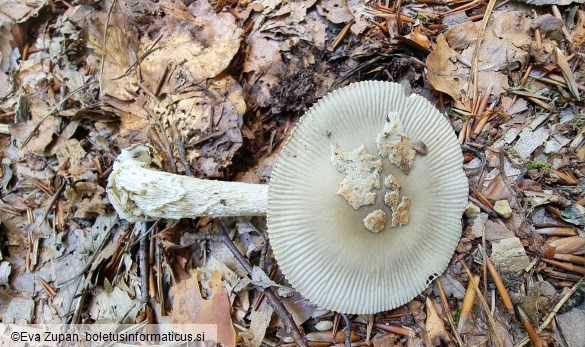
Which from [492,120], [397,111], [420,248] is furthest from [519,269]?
[397,111]

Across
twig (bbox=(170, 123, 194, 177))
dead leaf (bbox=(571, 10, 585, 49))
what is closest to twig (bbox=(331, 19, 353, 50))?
twig (bbox=(170, 123, 194, 177))

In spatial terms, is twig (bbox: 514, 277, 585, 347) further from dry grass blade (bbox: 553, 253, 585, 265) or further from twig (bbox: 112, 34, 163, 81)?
twig (bbox: 112, 34, 163, 81)

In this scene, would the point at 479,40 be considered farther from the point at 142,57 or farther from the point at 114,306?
the point at 114,306

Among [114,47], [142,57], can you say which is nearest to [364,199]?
[142,57]

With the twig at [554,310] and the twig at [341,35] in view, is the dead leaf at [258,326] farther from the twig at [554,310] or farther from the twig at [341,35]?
the twig at [341,35]

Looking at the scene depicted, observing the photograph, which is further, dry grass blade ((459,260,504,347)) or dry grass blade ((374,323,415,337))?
dry grass blade ((374,323,415,337))

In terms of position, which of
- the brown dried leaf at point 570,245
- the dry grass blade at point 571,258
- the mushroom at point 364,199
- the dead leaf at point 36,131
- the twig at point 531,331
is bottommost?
the twig at point 531,331

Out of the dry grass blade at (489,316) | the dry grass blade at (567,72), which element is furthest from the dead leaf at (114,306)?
the dry grass blade at (567,72)
